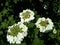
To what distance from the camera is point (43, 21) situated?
2.03 meters

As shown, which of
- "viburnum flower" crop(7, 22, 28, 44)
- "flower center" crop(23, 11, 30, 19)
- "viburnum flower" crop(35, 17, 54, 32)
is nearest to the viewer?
"viburnum flower" crop(7, 22, 28, 44)

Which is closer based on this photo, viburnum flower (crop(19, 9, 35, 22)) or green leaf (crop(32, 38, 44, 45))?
green leaf (crop(32, 38, 44, 45))

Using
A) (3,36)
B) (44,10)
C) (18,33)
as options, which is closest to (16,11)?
(44,10)

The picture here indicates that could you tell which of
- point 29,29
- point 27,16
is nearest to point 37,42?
point 29,29

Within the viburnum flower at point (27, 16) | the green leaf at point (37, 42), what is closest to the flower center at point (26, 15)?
the viburnum flower at point (27, 16)

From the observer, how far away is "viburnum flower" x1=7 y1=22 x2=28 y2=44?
186 centimetres

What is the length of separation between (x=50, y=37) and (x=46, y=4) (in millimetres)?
638

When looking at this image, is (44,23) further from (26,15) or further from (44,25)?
(26,15)

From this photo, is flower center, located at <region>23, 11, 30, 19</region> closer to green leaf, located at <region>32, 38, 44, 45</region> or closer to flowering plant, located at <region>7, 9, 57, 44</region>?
flowering plant, located at <region>7, 9, 57, 44</region>

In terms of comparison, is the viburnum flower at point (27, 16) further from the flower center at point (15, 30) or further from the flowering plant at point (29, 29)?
the flower center at point (15, 30)

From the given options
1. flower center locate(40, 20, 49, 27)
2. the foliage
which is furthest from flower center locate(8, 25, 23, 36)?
flower center locate(40, 20, 49, 27)

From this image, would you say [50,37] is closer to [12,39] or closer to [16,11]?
[12,39]

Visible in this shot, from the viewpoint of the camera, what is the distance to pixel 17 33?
1.88m

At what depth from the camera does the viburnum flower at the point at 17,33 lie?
186cm
